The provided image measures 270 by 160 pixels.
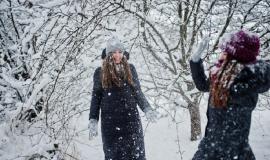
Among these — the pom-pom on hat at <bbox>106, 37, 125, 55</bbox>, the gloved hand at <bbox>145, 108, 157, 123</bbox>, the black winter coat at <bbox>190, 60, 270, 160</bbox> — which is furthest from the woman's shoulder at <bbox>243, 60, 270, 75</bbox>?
the pom-pom on hat at <bbox>106, 37, 125, 55</bbox>

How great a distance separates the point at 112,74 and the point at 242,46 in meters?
1.71

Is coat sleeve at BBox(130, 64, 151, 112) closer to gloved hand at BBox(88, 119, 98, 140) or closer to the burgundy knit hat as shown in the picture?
gloved hand at BBox(88, 119, 98, 140)

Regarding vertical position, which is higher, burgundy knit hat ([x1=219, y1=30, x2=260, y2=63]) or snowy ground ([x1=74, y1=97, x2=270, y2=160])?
burgundy knit hat ([x1=219, y1=30, x2=260, y2=63])

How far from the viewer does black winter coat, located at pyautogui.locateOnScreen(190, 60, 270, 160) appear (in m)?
3.22

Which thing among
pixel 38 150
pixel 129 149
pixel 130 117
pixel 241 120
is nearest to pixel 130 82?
pixel 130 117

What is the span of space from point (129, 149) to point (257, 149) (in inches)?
116

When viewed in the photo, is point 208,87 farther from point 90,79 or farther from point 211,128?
point 90,79

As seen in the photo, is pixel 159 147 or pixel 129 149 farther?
pixel 159 147

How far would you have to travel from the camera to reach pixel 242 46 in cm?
320

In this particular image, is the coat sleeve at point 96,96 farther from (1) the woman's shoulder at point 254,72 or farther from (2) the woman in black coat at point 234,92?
(1) the woman's shoulder at point 254,72

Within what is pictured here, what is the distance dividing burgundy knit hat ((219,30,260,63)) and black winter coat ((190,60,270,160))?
0.26 feet

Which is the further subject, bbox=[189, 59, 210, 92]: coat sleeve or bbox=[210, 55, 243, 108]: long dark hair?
bbox=[189, 59, 210, 92]: coat sleeve

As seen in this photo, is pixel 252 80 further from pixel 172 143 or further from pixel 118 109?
pixel 172 143

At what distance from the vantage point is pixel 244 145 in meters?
3.31
